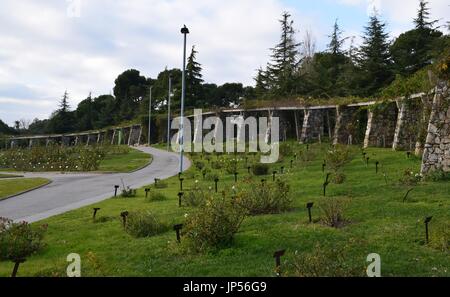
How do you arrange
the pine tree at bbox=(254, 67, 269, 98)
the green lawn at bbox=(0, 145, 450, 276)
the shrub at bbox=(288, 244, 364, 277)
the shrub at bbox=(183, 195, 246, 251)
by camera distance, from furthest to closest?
1. the pine tree at bbox=(254, 67, 269, 98)
2. the shrub at bbox=(183, 195, 246, 251)
3. the green lawn at bbox=(0, 145, 450, 276)
4. the shrub at bbox=(288, 244, 364, 277)

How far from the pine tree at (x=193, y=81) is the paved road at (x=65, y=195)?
3565 cm

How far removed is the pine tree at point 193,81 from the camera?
62344 mm

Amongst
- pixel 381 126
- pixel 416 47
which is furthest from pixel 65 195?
pixel 416 47

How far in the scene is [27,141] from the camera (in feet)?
261

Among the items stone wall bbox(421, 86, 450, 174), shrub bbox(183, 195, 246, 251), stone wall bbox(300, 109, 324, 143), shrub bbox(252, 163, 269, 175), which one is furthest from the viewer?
stone wall bbox(300, 109, 324, 143)

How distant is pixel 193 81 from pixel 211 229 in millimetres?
56453

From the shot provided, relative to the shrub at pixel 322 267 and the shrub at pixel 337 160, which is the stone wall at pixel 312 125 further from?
the shrub at pixel 322 267

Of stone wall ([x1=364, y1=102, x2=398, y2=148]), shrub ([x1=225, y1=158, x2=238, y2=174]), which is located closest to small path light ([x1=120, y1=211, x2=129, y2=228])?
shrub ([x1=225, y1=158, x2=238, y2=174])

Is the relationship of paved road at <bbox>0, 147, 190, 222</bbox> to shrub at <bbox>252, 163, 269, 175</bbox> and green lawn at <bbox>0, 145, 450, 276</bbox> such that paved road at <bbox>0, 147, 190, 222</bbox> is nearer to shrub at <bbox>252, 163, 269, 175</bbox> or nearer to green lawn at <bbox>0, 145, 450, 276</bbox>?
green lawn at <bbox>0, 145, 450, 276</bbox>

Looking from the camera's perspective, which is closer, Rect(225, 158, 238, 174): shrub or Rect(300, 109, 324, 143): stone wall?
Rect(225, 158, 238, 174): shrub

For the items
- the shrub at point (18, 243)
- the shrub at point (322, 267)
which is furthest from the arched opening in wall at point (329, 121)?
the shrub at point (322, 267)

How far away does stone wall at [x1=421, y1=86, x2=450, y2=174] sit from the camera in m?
15.5

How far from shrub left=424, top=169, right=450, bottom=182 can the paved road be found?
12315 millimetres

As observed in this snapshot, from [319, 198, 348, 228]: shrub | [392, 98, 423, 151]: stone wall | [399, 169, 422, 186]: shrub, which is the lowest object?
[319, 198, 348, 228]: shrub
